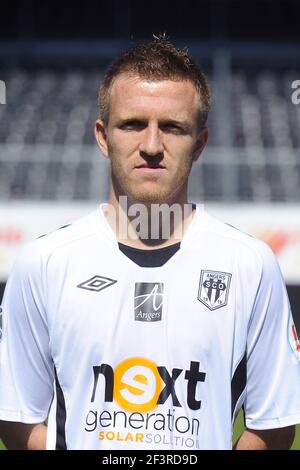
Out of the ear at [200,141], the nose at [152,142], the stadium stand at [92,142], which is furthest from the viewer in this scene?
the stadium stand at [92,142]

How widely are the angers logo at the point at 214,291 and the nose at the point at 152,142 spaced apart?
36 centimetres

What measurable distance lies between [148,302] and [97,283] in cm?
14

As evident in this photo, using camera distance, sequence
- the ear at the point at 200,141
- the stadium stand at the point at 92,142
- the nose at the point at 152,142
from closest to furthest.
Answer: the nose at the point at 152,142 → the ear at the point at 200,141 → the stadium stand at the point at 92,142

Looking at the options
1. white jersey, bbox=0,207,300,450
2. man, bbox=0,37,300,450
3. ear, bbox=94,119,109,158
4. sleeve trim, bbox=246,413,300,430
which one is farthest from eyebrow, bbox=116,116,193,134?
sleeve trim, bbox=246,413,300,430

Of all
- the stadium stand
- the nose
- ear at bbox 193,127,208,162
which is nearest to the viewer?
the nose

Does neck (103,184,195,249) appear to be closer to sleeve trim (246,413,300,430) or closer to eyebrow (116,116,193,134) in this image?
eyebrow (116,116,193,134)

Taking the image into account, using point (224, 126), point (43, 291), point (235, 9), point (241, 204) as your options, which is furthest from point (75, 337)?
point (235, 9)

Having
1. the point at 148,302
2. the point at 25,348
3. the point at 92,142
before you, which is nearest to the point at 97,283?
the point at 148,302

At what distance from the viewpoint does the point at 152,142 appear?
71.4 inches

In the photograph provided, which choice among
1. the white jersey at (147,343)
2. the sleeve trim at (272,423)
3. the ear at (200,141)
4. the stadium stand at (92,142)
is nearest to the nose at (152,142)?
the ear at (200,141)

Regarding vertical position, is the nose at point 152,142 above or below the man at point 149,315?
above

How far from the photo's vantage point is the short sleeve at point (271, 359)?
1.94 metres

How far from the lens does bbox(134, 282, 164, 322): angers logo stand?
194cm

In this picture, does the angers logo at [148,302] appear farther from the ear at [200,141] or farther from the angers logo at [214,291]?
the ear at [200,141]
